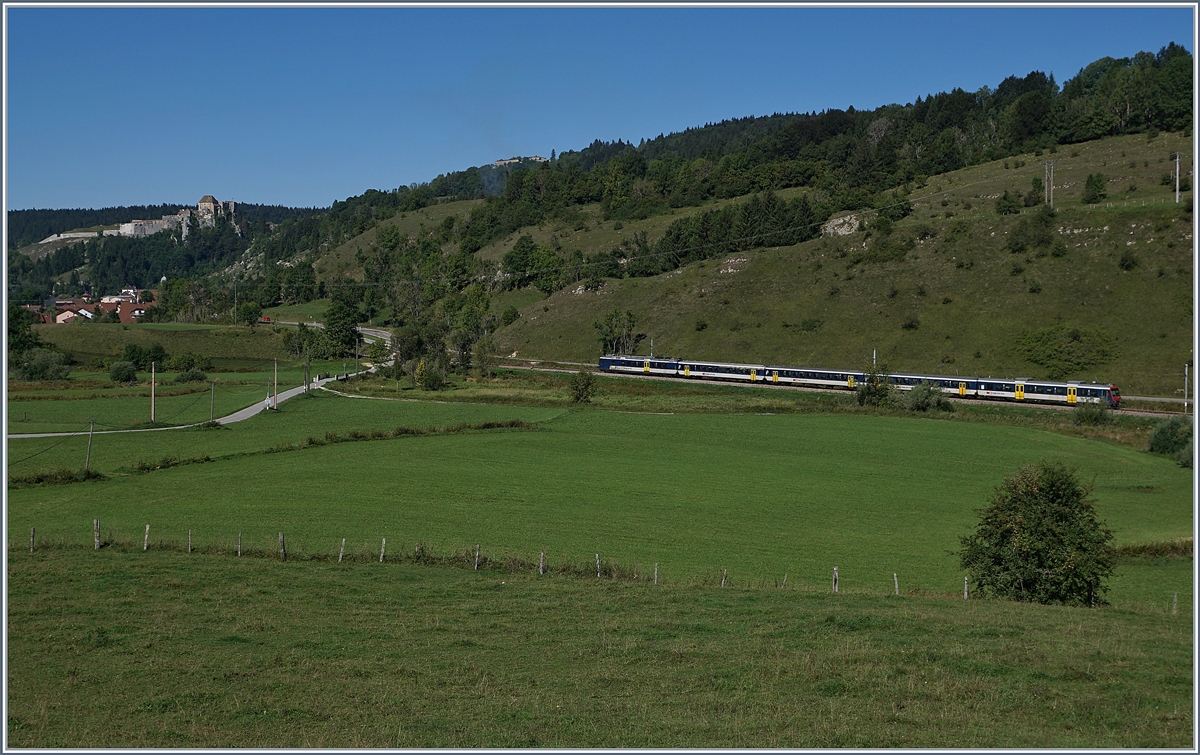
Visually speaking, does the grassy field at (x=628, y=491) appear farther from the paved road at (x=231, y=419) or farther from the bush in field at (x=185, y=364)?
the bush in field at (x=185, y=364)

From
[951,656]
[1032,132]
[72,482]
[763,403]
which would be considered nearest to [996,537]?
[951,656]

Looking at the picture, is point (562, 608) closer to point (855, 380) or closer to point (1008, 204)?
point (855, 380)

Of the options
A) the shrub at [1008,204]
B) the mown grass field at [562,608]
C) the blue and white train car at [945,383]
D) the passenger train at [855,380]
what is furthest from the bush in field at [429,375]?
the shrub at [1008,204]

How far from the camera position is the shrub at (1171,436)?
56156mm

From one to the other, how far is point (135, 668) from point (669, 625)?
10948 millimetres

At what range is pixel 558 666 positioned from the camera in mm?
17766

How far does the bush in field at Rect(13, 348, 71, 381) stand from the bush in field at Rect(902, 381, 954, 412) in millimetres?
76519

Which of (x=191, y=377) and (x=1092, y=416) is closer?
(x=1092, y=416)

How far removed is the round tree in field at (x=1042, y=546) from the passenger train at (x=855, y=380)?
5018 cm

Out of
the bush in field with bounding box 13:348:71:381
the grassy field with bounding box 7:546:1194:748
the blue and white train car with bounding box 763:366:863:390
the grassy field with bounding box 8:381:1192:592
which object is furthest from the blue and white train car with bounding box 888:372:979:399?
the bush in field with bounding box 13:348:71:381

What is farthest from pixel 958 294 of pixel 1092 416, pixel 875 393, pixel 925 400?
pixel 1092 416

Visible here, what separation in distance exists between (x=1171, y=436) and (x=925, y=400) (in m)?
19.5

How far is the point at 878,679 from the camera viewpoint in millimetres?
16391

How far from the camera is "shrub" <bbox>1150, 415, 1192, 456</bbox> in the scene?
184 ft
